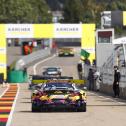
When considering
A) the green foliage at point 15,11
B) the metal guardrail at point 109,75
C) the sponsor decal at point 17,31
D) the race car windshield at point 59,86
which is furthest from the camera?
the green foliage at point 15,11

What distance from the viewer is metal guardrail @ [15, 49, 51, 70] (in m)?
83.6

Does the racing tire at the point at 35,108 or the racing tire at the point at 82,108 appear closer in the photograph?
the racing tire at the point at 82,108

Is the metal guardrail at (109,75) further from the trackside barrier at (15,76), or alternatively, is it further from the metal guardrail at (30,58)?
the metal guardrail at (30,58)

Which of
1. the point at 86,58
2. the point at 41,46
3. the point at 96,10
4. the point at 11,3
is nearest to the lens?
the point at 86,58

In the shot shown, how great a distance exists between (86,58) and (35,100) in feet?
116

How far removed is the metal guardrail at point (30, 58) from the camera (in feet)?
274

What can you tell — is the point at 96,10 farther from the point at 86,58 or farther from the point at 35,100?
the point at 35,100

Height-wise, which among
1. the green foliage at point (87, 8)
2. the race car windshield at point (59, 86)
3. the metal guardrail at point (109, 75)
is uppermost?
the green foliage at point (87, 8)

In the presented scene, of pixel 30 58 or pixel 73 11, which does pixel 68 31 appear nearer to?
pixel 30 58

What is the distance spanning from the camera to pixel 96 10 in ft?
512

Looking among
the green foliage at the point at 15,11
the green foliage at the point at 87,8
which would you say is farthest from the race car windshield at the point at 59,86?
the green foliage at the point at 87,8

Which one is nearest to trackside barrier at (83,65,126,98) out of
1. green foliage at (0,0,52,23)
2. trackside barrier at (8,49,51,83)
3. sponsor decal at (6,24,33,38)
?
sponsor decal at (6,24,33,38)

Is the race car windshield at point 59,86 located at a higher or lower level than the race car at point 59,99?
higher

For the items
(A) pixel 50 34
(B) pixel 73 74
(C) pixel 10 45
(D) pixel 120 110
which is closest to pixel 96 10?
(C) pixel 10 45
